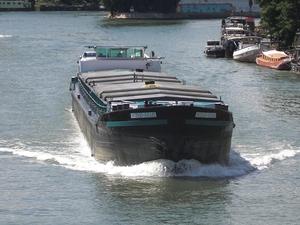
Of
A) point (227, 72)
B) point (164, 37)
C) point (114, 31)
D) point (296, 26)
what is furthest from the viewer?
point (114, 31)

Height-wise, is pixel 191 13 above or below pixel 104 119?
below

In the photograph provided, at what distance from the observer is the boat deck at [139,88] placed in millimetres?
29188

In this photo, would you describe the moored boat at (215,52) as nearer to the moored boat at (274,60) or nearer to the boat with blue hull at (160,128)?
the moored boat at (274,60)

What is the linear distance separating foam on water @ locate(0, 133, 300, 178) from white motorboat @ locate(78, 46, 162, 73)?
795 centimetres

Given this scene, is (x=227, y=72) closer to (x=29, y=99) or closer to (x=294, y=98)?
(x=294, y=98)

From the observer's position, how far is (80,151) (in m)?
31.4

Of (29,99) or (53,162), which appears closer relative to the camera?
(53,162)

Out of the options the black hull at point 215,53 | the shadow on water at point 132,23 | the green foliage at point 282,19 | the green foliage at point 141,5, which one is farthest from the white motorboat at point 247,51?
the green foliage at point 141,5

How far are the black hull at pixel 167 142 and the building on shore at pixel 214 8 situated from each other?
14748 centimetres

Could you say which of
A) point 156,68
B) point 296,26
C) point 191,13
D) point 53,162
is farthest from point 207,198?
point 191,13

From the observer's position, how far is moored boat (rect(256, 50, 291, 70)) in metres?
63.1

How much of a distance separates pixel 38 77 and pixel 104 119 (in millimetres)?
30234

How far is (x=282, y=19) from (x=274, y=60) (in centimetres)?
905

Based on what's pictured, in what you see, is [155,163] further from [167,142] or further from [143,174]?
[167,142]
